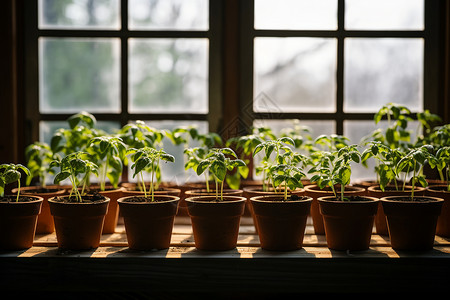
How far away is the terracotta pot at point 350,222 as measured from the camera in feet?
5.08

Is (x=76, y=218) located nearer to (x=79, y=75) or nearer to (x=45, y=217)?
(x=45, y=217)

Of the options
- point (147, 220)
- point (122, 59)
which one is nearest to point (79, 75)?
point (122, 59)

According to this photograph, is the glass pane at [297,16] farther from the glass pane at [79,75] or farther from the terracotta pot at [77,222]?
the terracotta pot at [77,222]

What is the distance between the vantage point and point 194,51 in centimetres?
229

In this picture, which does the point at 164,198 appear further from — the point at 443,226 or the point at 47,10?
the point at 47,10

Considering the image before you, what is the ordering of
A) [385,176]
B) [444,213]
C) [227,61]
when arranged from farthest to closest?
1. [227,61]
2. [444,213]
3. [385,176]

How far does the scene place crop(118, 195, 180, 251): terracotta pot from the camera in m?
1.55

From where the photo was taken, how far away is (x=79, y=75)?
2297mm

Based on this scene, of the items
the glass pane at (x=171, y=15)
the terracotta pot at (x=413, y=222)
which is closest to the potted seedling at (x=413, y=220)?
the terracotta pot at (x=413, y=222)
